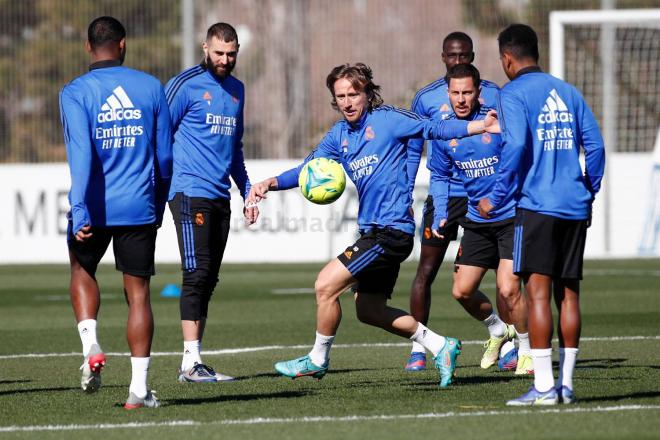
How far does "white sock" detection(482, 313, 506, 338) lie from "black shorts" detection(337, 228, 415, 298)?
64.1 inches

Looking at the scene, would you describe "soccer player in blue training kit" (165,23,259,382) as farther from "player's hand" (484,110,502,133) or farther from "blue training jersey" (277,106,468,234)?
"player's hand" (484,110,502,133)

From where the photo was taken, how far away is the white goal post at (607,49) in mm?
21469

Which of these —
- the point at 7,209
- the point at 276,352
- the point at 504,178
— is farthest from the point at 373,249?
the point at 7,209

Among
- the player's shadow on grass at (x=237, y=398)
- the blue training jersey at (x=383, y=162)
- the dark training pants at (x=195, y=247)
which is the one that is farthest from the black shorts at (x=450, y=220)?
the player's shadow on grass at (x=237, y=398)

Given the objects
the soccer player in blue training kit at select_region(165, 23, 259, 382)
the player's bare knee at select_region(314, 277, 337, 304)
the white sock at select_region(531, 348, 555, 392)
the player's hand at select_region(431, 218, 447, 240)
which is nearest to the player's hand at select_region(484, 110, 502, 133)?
the white sock at select_region(531, 348, 555, 392)

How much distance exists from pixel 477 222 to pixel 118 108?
10.5ft

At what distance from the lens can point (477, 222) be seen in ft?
31.9

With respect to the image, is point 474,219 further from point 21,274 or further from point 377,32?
point 377,32

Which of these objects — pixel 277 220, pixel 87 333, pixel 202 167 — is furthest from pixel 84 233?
pixel 277 220

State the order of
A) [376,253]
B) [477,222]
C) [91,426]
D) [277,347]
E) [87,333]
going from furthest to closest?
[277,347] → [477,222] → [376,253] → [87,333] → [91,426]

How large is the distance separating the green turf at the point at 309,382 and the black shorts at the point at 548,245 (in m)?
0.75

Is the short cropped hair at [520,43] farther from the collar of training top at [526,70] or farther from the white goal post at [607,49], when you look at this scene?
the white goal post at [607,49]

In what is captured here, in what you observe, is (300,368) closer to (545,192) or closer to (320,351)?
(320,351)

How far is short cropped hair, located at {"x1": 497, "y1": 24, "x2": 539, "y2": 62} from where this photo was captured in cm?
748
